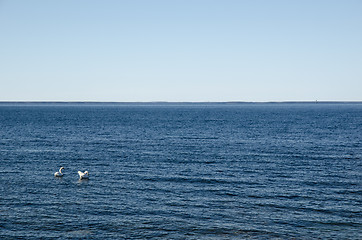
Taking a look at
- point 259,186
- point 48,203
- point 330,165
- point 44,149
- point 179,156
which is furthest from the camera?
point 44,149

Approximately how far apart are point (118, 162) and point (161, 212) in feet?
71.9

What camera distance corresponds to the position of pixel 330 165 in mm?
47938

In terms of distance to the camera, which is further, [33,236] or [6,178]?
[6,178]

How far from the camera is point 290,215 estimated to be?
2861cm

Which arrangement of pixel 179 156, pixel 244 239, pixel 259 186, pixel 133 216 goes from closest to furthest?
1. pixel 244 239
2. pixel 133 216
3. pixel 259 186
4. pixel 179 156

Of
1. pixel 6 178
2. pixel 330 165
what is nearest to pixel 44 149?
pixel 6 178

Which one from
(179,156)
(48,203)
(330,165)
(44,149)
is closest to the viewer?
(48,203)

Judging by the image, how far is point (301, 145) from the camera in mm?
68188

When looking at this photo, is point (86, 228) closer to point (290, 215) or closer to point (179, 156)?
point (290, 215)

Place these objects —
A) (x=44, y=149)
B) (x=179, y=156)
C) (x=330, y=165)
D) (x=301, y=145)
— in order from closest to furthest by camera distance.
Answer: (x=330, y=165) < (x=179, y=156) < (x=44, y=149) < (x=301, y=145)

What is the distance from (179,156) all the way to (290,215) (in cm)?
2792

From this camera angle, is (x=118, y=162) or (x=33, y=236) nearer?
(x=33, y=236)

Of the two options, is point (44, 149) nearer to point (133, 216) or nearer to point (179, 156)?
point (179, 156)

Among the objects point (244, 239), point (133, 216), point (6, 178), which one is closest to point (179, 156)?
point (6, 178)
